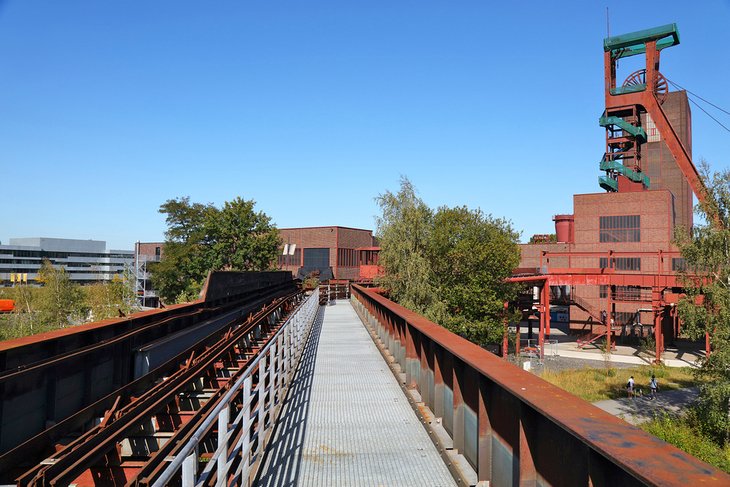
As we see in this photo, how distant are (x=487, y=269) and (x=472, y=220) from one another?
574cm

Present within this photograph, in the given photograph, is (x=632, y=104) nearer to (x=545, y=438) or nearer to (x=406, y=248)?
(x=406, y=248)

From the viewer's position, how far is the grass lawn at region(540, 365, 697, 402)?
25.3 meters

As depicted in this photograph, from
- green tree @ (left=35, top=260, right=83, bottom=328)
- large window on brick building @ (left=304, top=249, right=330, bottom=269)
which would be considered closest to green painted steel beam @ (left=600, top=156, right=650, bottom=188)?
large window on brick building @ (left=304, top=249, right=330, bottom=269)

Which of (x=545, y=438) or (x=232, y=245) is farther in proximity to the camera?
(x=232, y=245)

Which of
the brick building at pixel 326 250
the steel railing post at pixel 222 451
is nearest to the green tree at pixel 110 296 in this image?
the brick building at pixel 326 250

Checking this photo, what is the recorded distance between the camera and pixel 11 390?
186 inches

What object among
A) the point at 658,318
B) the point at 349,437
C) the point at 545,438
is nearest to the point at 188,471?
the point at 545,438

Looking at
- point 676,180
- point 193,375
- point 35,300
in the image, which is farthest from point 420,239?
point 676,180

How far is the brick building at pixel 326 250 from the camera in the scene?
202ft

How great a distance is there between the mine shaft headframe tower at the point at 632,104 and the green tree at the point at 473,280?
1915 centimetres

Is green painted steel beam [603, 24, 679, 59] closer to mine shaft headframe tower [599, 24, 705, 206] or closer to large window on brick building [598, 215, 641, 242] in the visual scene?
mine shaft headframe tower [599, 24, 705, 206]

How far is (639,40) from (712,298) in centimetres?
4146

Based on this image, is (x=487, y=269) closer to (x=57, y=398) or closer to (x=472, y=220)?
(x=472, y=220)

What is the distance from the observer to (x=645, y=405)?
22.3 metres
